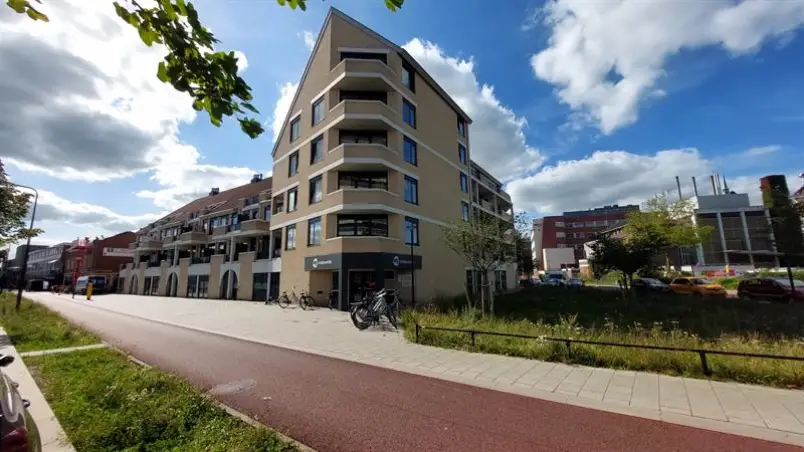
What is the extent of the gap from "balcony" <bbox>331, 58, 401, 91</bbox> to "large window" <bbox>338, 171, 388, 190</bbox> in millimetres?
6130

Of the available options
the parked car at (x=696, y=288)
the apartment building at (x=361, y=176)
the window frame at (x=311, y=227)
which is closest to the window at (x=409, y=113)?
the apartment building at (x=361, y=176)

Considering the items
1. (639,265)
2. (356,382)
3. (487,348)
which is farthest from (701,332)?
(639,265)

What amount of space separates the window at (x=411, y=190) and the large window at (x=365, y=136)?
306cm

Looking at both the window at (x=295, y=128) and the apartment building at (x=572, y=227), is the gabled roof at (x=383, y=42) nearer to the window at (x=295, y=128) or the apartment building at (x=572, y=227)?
the window at (x=295, y=128)

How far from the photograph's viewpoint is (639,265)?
919 inches

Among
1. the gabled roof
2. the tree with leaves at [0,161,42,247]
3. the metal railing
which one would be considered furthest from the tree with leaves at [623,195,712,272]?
the tree with leaves at [0,161,42,247]

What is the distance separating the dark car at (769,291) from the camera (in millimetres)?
21070

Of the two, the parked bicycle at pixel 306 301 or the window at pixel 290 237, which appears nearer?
the parked bicycle at pixel 306 301

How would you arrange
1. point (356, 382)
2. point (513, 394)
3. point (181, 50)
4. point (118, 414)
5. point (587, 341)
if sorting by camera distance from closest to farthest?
point (181, 50) → point (118, 414) → point (513, 394) → point (356, 382) → point (587, 341)

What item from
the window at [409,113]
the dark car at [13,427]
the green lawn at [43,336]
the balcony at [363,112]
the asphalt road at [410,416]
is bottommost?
the asphalt road at [410,416]

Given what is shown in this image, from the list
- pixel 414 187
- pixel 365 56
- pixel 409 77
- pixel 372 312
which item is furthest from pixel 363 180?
pixel 372 312

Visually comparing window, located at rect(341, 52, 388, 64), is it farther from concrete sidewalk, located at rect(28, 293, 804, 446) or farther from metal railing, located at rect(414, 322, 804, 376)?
concrete sidewalk, located at rect(28, 293, 804, 446)

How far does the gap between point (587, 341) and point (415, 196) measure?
1886 cm

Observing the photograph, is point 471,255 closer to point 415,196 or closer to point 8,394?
point 415,196
